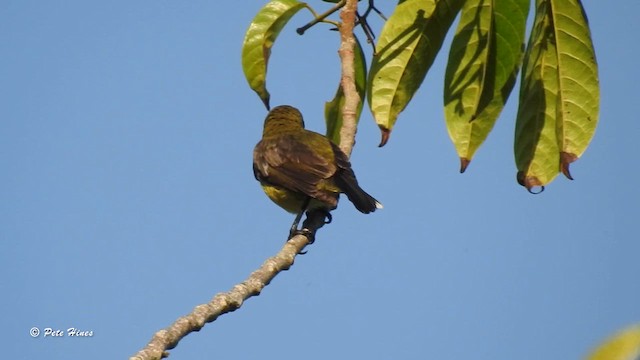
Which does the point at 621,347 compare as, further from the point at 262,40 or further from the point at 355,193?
the point at 355,193

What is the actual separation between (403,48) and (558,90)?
79cm

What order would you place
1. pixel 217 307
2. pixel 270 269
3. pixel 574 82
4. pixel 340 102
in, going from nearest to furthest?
pixel 217 307
pixel 270 269
pixel 574 82
pixel 340 102

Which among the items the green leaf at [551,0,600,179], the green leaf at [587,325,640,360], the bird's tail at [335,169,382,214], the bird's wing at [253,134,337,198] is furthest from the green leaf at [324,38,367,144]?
the green leaf at [587,325,640,360]

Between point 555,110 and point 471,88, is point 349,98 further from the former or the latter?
point 555,110

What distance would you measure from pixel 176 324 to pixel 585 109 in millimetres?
2137

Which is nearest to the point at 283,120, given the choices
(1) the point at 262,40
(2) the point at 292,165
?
(2) the point at 292,165

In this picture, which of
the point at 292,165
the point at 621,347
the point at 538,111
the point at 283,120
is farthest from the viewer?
the point at 283,120

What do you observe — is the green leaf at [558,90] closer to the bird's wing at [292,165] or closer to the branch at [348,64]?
the branch at [348,64]

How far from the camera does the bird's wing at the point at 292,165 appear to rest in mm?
6070

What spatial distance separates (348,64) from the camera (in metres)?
4.53

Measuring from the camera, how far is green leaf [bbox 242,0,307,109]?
14.9ft

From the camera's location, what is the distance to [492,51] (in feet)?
13.0

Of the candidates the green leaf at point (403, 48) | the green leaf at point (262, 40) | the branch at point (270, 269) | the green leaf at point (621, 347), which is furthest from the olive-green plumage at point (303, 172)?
the green leaf at point (621, 347)

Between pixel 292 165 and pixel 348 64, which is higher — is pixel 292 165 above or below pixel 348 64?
above
